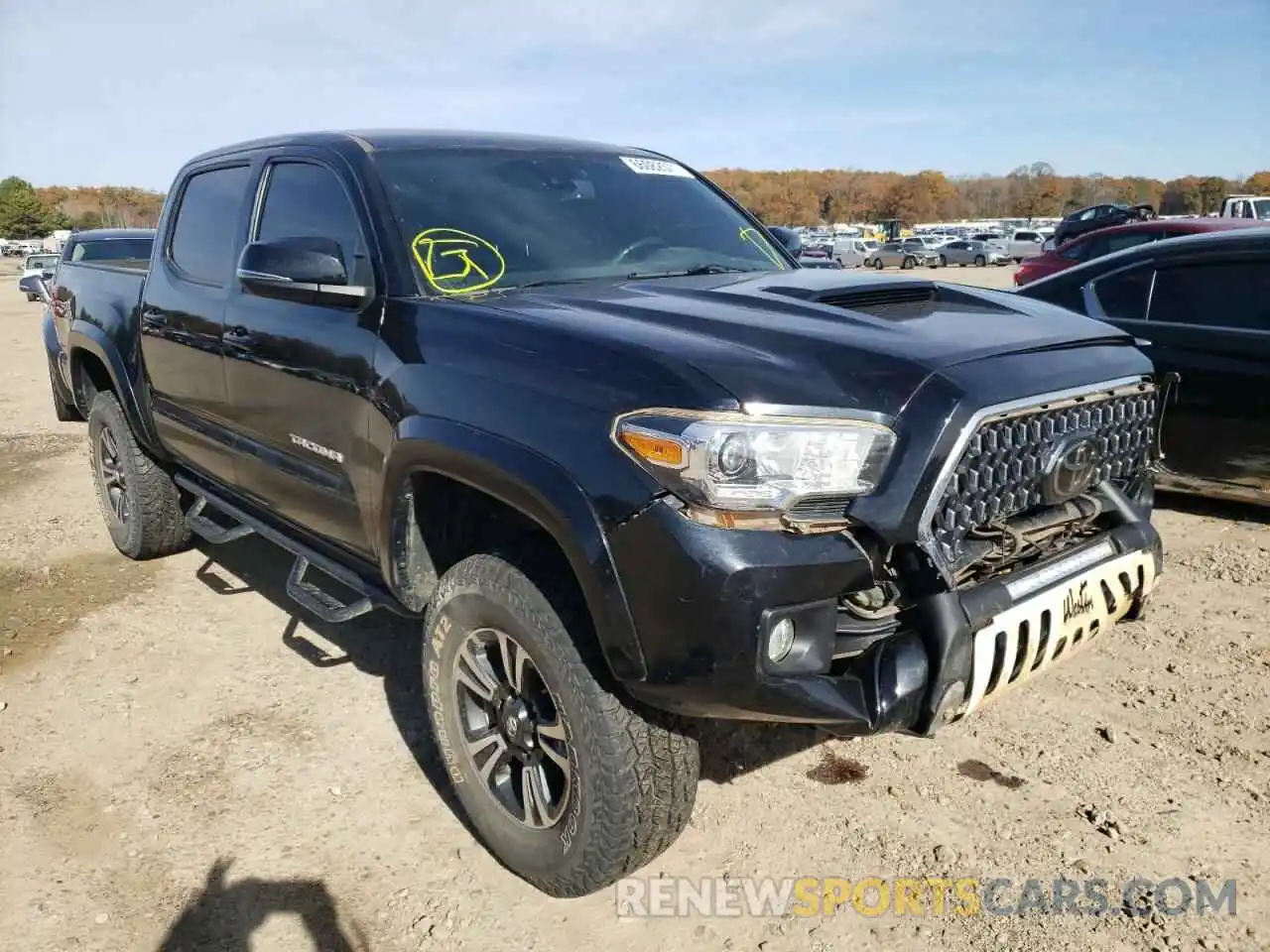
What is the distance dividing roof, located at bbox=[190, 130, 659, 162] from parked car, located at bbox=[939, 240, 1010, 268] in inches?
1653

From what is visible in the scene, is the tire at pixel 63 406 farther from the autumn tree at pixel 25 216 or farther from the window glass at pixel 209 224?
the autumn tree at pixel 25 216

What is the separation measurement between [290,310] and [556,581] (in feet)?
4.93

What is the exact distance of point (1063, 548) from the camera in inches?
106

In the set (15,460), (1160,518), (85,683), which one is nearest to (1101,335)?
(1160,518)

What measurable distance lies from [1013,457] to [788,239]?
225 cm

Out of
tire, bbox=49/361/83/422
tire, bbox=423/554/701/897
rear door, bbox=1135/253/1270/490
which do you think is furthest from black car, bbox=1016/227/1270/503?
tire, bbox=49/361/83/422

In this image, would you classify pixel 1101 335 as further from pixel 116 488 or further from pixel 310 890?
pixel 116 488

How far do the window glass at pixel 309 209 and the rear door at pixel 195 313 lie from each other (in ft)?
0.69

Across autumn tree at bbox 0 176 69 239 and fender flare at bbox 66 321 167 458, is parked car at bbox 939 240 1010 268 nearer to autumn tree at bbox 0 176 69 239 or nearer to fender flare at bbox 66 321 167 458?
fender flare at bbox 66 321 167 458

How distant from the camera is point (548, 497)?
228 cm

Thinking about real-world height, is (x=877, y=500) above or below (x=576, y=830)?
above

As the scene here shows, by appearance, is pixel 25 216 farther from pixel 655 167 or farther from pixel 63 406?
pixel 655 167

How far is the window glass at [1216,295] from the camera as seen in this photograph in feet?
16.7

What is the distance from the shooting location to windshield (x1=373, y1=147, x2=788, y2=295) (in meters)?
3.10
